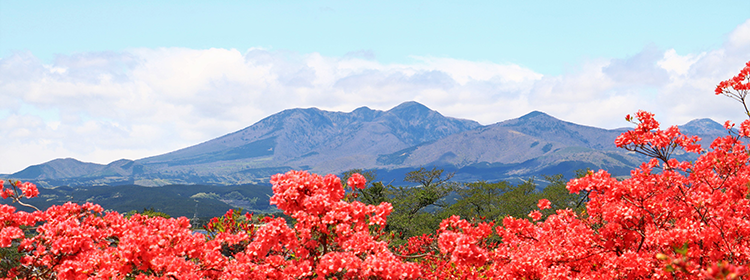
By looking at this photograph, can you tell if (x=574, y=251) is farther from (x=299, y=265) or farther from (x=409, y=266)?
(x=299, y=265)

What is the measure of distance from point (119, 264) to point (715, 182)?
47.8ft

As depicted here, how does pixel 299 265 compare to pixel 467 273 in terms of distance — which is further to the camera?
pixel 467 273

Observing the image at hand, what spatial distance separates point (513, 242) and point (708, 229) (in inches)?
254

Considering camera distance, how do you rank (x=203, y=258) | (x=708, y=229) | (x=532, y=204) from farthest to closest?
1. (x=532, y=204)
2. (x=203, y=258)
3. (x=708, y=229)

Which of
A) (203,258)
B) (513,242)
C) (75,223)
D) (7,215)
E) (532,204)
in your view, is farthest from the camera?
(532,204)

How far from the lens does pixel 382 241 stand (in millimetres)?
9148

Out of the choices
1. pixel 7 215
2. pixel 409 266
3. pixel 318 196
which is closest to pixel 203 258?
pixel 318 196

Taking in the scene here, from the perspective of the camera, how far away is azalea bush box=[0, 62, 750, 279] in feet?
28.2

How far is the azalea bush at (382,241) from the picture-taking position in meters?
8.60

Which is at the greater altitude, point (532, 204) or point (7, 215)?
point (7, 215)

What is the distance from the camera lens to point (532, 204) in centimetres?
5597

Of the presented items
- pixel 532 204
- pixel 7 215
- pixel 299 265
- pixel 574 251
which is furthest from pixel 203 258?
pixel 532 204

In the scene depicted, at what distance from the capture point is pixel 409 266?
8203 mm

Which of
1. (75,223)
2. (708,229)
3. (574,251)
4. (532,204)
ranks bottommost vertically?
(532,204)
